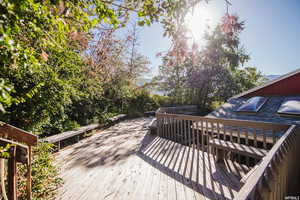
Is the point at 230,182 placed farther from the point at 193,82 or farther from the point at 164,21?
the point at 193,82

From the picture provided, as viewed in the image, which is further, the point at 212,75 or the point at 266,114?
the point at 212,75

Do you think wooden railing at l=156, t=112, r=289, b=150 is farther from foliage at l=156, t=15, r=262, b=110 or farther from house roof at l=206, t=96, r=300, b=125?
foliage at l=156, t=15, r=262, b=110

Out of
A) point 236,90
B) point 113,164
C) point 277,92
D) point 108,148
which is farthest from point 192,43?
point 236,90

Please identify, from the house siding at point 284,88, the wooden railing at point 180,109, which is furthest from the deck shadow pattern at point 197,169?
the house siding at point 284,88

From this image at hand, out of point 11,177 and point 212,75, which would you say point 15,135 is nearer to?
point 11,177

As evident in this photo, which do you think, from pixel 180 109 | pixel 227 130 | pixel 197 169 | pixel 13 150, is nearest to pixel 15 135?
pixel 13 150

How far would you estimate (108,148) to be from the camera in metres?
4.11

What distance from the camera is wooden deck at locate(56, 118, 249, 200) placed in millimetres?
2115

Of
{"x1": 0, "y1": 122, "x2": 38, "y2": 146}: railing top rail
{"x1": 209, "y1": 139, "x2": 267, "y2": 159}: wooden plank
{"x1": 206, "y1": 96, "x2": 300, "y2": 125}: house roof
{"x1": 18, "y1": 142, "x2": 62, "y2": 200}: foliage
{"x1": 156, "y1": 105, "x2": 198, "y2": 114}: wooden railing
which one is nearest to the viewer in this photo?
{"x1": 0, "y1": 122, "x2": 38, "y2": 146}: railing top rail

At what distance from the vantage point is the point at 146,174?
105 inches

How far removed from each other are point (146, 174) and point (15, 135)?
7.48 feet

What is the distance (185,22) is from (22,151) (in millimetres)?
2989

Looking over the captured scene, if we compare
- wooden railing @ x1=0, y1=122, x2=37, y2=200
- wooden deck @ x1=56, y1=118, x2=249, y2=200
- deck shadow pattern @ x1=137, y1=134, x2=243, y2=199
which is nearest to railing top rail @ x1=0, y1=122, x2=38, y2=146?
wooden railing @ x1=0, y1=122, x2=37, y2=200

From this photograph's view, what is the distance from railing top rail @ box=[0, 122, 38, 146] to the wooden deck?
1.26 metres
